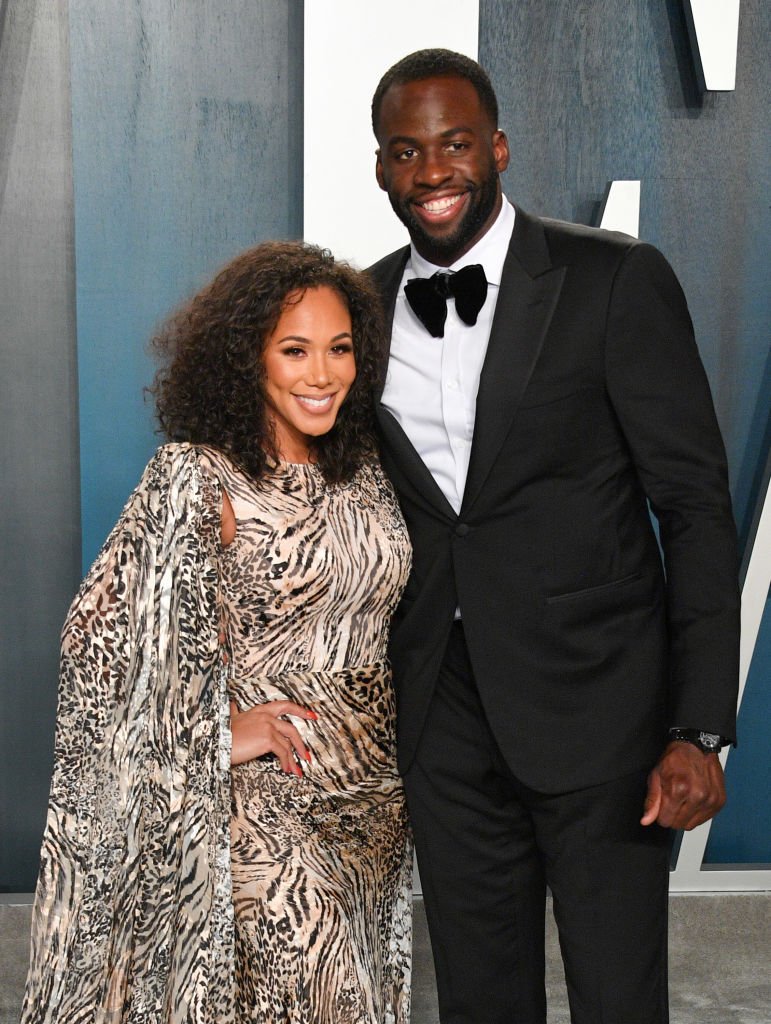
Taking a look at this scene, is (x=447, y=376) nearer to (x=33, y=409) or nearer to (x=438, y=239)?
(x=438, y=239)

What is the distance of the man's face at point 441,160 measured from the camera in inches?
84.8

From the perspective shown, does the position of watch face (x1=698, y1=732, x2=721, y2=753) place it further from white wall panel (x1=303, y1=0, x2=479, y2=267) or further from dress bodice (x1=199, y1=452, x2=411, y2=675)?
white wall panel (x1=303, y1=0, x2=479, y2=267)

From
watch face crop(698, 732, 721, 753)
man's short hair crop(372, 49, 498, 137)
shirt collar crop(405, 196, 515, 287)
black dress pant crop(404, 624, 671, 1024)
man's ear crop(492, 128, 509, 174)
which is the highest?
man's short hair crop(372, 49, 498, 137)

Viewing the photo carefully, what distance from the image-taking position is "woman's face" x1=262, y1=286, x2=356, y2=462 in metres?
2.16

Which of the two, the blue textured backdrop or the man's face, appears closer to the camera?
the man's face

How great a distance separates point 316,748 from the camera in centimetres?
216

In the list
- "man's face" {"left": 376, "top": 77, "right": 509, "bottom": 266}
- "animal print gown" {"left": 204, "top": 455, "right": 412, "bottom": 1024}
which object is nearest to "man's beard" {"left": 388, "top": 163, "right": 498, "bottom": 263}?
"man's face" {"left": 376, "top": 77, "right": 509, "bottom": 266}

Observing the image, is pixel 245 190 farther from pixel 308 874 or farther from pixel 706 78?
pixel 308 874

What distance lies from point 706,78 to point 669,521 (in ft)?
5.09

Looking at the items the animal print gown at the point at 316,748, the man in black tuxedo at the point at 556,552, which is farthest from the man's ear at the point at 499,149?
the animal print gown at the point at 316,748

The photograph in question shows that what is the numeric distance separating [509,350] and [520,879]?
3.26ft

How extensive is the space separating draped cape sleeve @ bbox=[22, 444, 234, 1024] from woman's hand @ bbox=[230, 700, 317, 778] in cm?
5

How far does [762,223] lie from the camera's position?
324cm

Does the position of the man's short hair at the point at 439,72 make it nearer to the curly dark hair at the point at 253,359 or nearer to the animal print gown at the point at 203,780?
the curly dark hair at the point at 253,359
